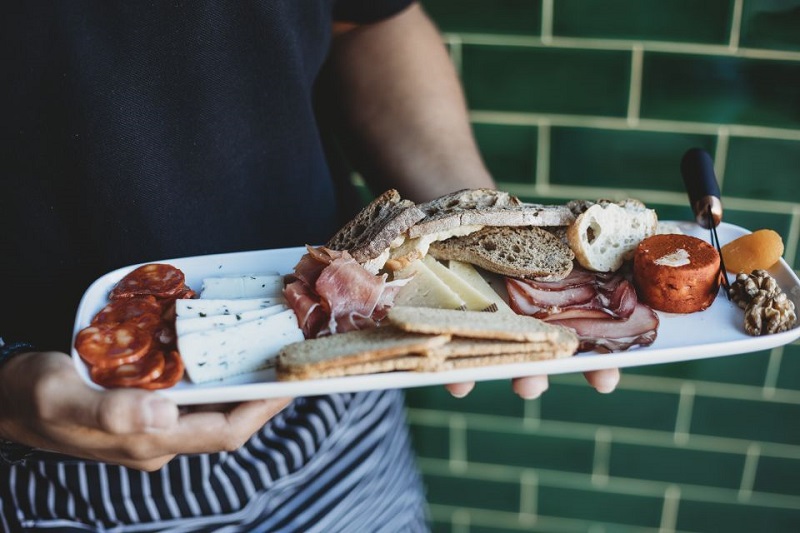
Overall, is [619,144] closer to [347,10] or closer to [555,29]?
[555,29]

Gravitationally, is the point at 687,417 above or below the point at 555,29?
below

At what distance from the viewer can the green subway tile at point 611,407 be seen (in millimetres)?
2037

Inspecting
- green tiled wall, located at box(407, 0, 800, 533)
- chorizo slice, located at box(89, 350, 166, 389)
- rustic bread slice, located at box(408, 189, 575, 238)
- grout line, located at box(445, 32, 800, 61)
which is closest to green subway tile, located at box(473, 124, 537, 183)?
green tiled wall, located at box(407, 0, 800, 533)

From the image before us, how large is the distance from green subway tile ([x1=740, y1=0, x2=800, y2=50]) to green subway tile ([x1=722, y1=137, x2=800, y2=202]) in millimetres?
223

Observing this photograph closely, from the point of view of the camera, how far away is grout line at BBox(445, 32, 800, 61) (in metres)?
1.64

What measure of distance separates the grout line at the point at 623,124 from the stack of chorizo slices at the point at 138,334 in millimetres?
958

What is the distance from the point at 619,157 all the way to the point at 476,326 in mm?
953

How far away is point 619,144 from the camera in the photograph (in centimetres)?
179

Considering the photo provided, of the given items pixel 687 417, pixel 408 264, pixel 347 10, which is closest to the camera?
pixel 408 264

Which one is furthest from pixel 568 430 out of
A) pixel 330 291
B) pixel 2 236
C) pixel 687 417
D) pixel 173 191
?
pixel 2 236

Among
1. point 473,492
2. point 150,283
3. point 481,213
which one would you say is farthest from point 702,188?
point 473,492

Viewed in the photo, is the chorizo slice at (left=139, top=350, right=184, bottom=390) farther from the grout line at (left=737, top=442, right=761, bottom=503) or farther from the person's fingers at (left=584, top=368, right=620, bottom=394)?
the grout line at (left=737, top=442, right=761, bottom=503)

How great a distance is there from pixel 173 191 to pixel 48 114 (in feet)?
0.74

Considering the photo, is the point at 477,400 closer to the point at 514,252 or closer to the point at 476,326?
the point at 514,252
